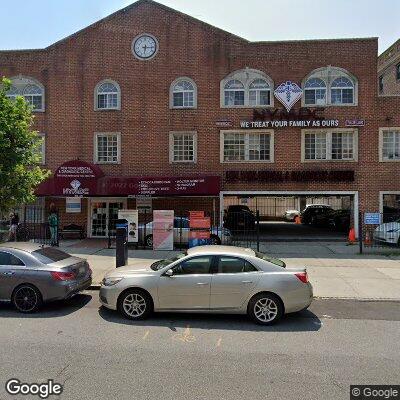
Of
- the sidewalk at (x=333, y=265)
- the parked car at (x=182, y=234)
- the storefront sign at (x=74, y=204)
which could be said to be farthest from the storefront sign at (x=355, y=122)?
the storefront sign at (x=74, y=204)

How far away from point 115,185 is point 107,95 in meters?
5.06

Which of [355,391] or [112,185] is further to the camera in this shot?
[112,185]

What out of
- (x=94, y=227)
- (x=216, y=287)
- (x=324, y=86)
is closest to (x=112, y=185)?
(x=94, y=227)

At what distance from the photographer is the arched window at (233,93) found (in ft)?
68.3

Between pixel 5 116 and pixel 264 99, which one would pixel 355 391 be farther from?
pixel 264 99

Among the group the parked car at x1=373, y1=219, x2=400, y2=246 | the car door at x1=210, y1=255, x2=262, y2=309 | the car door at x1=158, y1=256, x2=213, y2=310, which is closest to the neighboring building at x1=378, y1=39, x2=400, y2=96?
the parked car at x1=373, y1=219, x2=400, y2=246

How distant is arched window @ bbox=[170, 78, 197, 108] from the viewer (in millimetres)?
20953

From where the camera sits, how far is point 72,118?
70.1ft

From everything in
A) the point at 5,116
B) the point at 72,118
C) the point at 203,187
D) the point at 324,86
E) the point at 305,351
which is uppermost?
the point at 324,86

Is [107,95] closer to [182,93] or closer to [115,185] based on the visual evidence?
[182,93]

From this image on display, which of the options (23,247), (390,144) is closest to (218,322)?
(23,247)

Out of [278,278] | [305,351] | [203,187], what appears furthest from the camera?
[203,187]

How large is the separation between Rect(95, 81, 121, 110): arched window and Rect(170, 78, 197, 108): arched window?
2919 millimetres

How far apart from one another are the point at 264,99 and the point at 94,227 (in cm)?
1087
